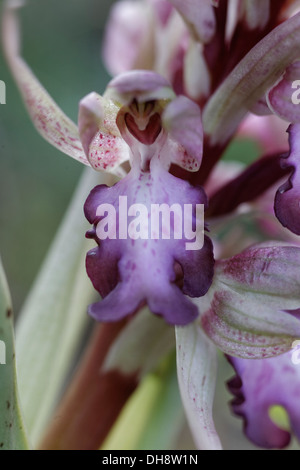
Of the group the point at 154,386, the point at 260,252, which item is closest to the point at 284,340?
the point at 260,252

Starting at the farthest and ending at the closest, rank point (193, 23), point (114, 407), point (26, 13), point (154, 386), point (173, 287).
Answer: point (26, 13) → point (154, 386) → point (114, 407) → point (193, 23) → point (173, 287)

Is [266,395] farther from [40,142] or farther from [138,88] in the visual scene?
[40,142]

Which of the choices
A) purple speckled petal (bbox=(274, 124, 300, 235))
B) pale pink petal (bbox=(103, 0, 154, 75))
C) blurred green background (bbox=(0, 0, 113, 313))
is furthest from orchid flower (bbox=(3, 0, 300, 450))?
blurred green background (bbox=(0, 0, 113, 313))

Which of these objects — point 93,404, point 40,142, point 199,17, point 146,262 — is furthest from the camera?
point 40,142

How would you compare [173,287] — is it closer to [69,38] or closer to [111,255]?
[111,255]

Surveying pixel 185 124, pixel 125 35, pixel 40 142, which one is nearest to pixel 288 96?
pixel 185 124

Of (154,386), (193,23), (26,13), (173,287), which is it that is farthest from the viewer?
(26,13)

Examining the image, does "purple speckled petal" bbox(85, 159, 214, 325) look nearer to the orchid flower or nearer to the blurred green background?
the orchid flower
